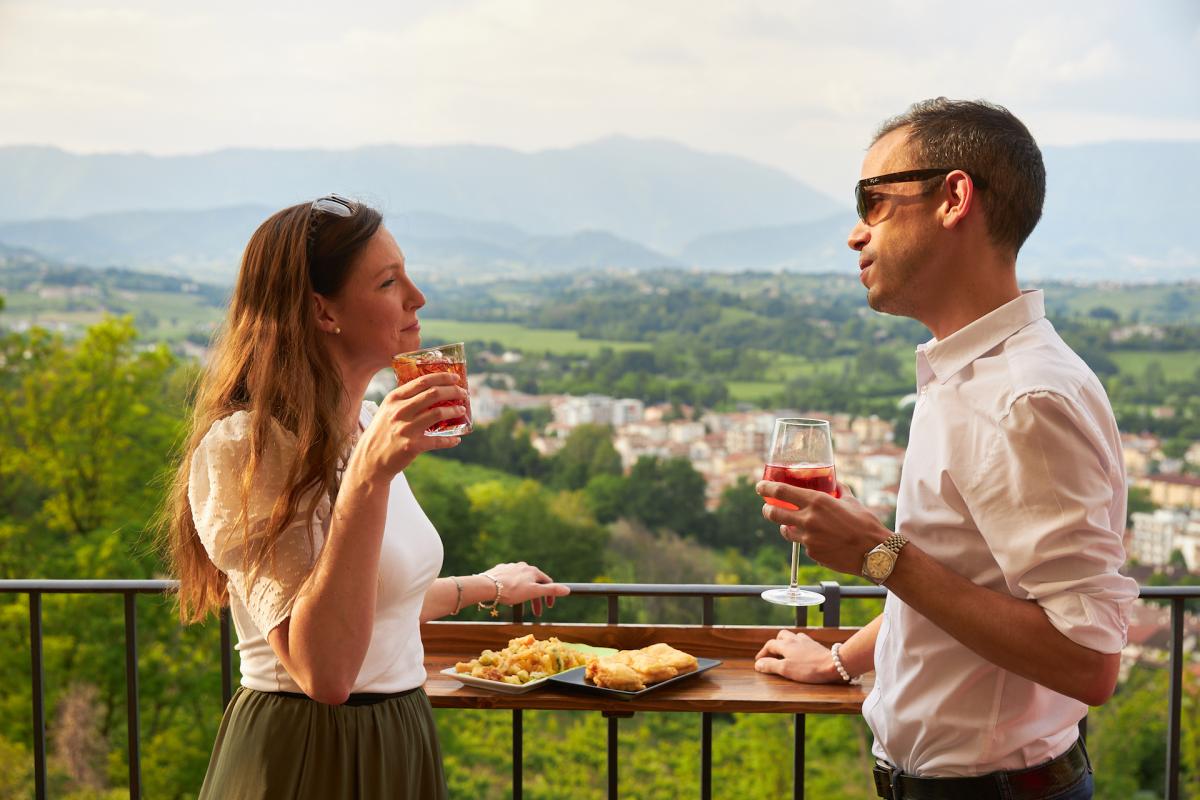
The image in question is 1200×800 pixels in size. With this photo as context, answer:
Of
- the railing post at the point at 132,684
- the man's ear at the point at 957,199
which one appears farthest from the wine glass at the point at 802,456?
the railing post at the point at 132,684

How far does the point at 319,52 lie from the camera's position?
2023 inches

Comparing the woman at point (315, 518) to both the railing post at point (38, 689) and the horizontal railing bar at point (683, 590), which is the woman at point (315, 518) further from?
the railing post at point (38, 689)

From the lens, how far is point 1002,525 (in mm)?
1385

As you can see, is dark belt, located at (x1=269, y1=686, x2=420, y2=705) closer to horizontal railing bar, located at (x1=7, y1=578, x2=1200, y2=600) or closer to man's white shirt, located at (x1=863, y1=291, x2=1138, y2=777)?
horizontal railing bar, located at (x1=7, y1=578, x2=1200, y2=600)

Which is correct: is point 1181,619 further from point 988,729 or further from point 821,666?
point 988,729

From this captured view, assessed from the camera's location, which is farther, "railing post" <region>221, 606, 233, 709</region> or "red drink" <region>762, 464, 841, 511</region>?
"railing post" <region>221, 606, 233, 709</region>

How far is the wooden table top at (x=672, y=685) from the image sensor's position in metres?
1.91

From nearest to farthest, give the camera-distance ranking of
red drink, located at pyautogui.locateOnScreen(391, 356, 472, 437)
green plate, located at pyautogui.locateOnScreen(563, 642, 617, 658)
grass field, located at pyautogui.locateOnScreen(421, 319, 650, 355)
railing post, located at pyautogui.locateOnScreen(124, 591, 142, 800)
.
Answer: red drink, located at pyautogui.locateOnScreen(391, 356, 472, 437) → green plate, located at pyautogui.locateOnScreen(563, 642, 617, 658) → railing post, located at pyautogui.locateOnScreen(124, 591, 142, 800) → grass field, located at pyautogui.locateOnScreen(421, 319, 650, 355)

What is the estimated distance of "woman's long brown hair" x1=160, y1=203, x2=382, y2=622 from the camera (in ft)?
5.35

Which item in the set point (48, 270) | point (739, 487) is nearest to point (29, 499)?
point (48, 270)

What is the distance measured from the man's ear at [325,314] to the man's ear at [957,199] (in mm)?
953

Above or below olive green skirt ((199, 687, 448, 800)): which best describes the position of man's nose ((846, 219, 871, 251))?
above

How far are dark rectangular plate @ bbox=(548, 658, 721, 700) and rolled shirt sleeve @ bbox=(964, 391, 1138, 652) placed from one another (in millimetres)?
758

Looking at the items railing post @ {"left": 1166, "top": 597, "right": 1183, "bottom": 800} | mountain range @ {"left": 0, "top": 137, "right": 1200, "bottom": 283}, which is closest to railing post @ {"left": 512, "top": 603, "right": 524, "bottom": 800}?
railing post @ {"left": 1166, "top": 597, "right": 1183, "bottom": 800}
